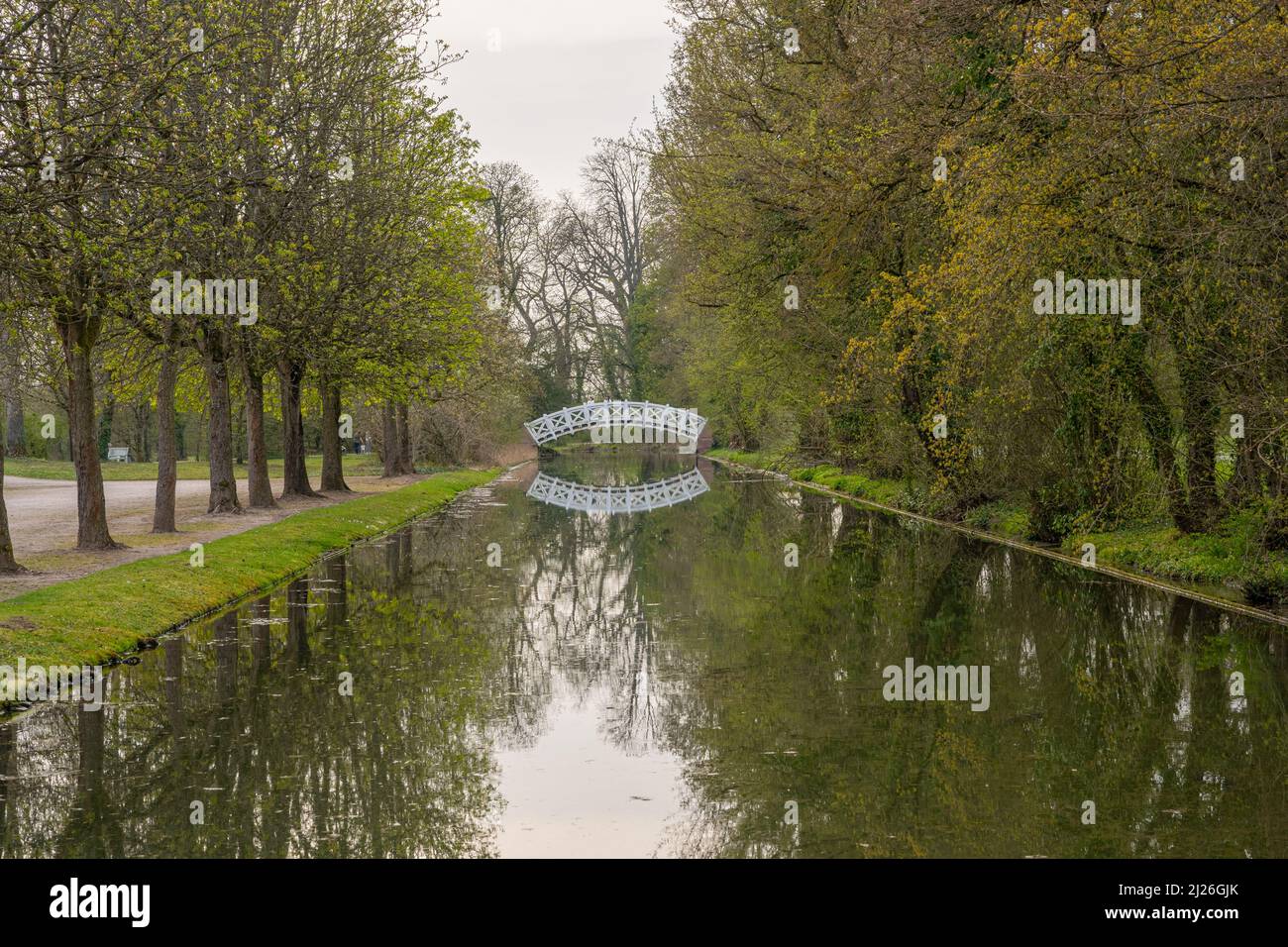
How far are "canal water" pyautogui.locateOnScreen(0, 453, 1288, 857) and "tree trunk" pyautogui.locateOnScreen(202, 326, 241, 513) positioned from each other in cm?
850

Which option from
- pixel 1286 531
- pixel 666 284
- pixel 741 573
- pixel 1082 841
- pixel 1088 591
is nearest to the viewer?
pixel 1082 841

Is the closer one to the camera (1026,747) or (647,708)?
(1026,747)

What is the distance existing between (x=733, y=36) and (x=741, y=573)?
12.8m

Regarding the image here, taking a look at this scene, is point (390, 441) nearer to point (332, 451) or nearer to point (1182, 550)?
point (332, 451)

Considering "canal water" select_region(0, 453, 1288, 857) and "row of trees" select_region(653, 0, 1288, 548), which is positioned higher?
"row of trees" select_region(653, 0, 1288, 548)

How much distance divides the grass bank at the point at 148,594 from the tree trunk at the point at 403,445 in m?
19.1

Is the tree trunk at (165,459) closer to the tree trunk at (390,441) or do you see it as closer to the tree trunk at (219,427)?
the tree trunk at (219,427)

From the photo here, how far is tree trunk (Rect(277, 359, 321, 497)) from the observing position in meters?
27.6

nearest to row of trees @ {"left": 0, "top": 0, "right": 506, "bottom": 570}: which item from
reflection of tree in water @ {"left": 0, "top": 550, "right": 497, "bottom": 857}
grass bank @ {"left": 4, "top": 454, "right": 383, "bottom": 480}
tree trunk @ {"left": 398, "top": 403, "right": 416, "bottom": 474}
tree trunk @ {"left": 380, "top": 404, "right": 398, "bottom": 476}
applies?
reflection of tree in water @ {"left": 0, "top": 550, "right": 497, "bottom": 857}

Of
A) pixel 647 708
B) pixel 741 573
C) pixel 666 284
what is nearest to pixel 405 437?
pixel 666 284

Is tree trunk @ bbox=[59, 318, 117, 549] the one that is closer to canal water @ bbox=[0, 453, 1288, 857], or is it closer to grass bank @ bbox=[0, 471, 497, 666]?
grass bank @ bbox=[0, 471, 497, 666]

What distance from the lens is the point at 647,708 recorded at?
883cm

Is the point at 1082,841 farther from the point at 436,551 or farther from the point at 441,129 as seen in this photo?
the point at 441,129
